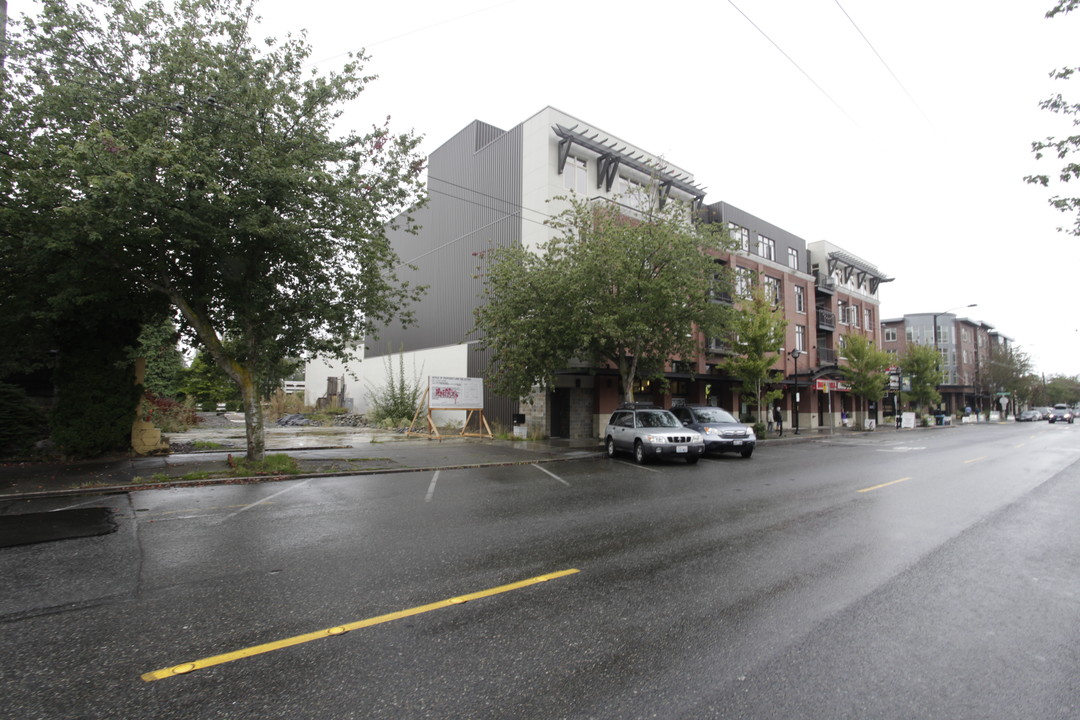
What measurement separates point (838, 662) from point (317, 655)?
3.35 meters

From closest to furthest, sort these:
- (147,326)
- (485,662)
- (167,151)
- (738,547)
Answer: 1. (485,662)
2. (738,547)
3. (167,151)
4. (147,326)

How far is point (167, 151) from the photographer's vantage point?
905 centimetres

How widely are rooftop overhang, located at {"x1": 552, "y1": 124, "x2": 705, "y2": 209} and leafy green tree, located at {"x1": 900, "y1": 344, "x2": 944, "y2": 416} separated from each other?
30.2 metres

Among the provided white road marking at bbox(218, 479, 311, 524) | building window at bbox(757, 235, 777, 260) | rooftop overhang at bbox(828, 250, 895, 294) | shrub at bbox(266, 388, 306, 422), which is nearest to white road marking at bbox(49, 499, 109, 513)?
white road marking at bbox(218, 479, 311, 524)

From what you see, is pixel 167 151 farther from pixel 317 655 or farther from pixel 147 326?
pixel 317 655

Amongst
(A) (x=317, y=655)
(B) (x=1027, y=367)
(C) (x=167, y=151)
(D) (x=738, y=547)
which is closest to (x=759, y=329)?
(D) (x=738, y=547)

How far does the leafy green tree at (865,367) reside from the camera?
118 ft

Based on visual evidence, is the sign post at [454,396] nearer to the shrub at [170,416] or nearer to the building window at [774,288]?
the shrub at [170,416]

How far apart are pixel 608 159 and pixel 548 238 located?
510cm

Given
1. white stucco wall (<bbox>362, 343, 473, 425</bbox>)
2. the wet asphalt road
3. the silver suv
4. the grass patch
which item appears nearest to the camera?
the wet asphalt road

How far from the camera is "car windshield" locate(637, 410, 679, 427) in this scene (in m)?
15.9

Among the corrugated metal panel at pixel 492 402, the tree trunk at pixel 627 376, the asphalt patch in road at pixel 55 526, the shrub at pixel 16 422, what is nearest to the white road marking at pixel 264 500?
the asphalt patch in road at pixel 55 526

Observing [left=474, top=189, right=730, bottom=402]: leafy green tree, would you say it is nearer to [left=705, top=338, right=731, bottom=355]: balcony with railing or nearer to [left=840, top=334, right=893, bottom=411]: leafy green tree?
[left=705, top=338, right=731, bottom=355]: balcony with railing

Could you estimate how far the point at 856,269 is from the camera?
45000 mm
